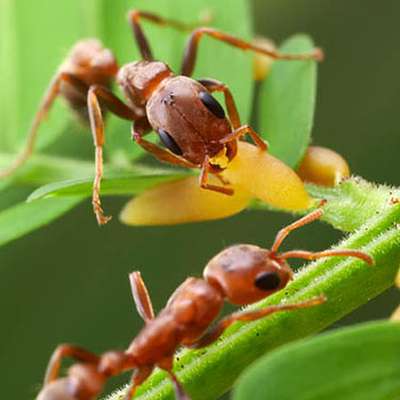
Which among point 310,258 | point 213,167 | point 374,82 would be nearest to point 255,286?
point 310,258

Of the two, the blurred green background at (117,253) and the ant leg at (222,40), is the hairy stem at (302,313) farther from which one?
the blurred green background at (117,253)

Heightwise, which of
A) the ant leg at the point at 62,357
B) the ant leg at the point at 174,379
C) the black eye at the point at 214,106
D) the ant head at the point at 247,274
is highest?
→ the black eye at the point at 214,106

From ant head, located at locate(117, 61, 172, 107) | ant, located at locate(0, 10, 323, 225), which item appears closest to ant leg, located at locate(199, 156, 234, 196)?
ant, located at locate(0, 10, 323, 225)

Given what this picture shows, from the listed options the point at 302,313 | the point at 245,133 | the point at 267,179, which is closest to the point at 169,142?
the point at 245,133

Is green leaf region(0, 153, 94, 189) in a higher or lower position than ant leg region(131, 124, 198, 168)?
lower

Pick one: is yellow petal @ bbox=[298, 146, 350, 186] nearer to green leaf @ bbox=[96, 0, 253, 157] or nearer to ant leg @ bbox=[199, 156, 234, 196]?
ant leg @ bbox=[199, 156, 234, 196]

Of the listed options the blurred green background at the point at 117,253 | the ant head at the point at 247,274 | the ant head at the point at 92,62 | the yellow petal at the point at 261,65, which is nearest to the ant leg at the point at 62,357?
the ant head at the point at 247,274

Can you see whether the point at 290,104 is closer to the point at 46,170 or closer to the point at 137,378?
the point at 46,170
